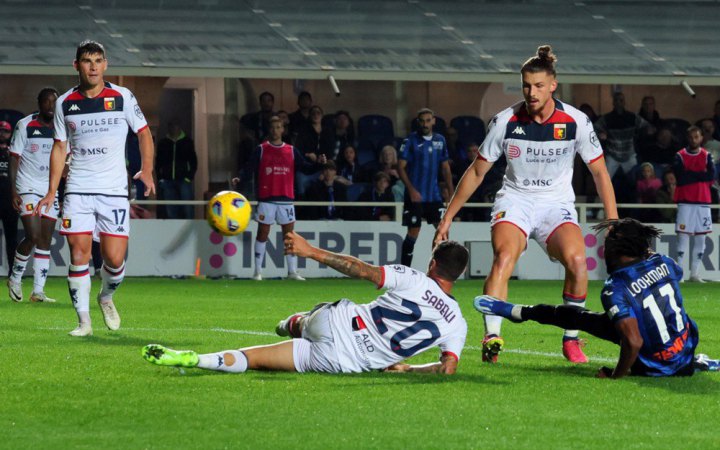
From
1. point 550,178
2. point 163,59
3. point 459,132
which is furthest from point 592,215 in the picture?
point 550,178

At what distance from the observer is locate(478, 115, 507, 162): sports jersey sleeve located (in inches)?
358

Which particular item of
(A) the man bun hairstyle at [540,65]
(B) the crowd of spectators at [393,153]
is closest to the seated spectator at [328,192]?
(B) the crowd of spectators at [393,153]

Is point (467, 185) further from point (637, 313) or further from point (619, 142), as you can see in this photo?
point (619, 142)

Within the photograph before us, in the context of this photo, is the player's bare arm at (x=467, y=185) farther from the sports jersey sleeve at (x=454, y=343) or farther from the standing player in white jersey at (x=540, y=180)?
the sports jersey sleeve at (x=454, y=343)

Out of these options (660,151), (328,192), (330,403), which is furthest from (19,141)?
(660,151)

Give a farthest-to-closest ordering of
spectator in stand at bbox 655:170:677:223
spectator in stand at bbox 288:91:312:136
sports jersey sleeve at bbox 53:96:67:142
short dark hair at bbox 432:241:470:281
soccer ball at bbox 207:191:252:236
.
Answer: spectator in stand at bbox 655:170:677:223 < spectator in stand at bbox 288:91:312:136 < soccer ball at bbox 207:191:252:236 < sports jersey sleeve at bbox 53:96:67:142 < short dark hair at bbox 432:241:470:281

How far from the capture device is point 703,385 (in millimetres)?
7359

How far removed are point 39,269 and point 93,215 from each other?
14.1 feet

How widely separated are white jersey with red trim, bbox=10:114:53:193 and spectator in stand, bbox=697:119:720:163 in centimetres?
1200

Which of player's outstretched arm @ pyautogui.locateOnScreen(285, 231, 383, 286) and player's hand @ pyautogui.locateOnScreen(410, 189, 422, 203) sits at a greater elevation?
player's outstretched arm @ pyautogui.locateOnScreen(285, 231, 383, 286)

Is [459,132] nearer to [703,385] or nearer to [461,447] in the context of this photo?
[703,385]

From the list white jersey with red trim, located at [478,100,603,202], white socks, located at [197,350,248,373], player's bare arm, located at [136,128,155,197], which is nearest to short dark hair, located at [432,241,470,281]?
white socks, located at [197,350,248,373]

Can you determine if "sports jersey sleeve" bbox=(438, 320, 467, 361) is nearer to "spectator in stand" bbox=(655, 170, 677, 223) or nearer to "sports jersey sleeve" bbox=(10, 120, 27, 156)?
"sports jersey sleeve" bbox=(10, 120, 27, 156)

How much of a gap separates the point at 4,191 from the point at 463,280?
6.69 metres
